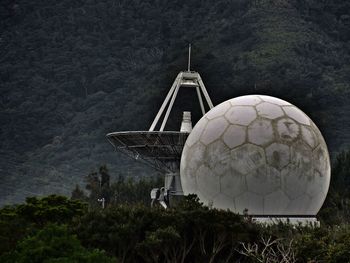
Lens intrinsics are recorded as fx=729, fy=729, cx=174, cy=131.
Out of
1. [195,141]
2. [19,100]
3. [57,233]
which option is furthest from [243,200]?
[19,100]

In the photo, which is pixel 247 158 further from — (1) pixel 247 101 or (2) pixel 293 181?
(1) pixel 247 101

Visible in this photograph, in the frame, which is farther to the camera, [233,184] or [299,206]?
[299,206]

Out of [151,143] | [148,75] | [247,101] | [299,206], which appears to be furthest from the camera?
[148,75]

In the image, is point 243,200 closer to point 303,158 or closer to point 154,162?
point 303,158

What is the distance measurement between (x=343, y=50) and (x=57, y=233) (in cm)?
14958

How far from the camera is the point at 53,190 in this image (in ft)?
516

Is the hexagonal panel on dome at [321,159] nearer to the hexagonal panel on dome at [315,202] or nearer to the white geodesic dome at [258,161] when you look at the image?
the white geodesic dome at [258,161]

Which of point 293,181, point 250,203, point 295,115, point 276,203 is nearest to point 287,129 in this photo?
point 295,115

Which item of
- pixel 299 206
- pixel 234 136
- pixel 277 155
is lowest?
pixel 299 206

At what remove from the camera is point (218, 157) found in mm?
30047

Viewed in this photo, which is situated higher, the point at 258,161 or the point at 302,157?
the point at 302,157

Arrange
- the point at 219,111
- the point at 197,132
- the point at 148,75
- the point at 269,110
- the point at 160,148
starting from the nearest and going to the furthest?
the point at 269,110
the point at 219,111
the point at 197,132
the point at 160,148
the point at 148,75

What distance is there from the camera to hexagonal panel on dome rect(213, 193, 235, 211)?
29.8 m

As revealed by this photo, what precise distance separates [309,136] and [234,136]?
Result: 3481 millimetres
